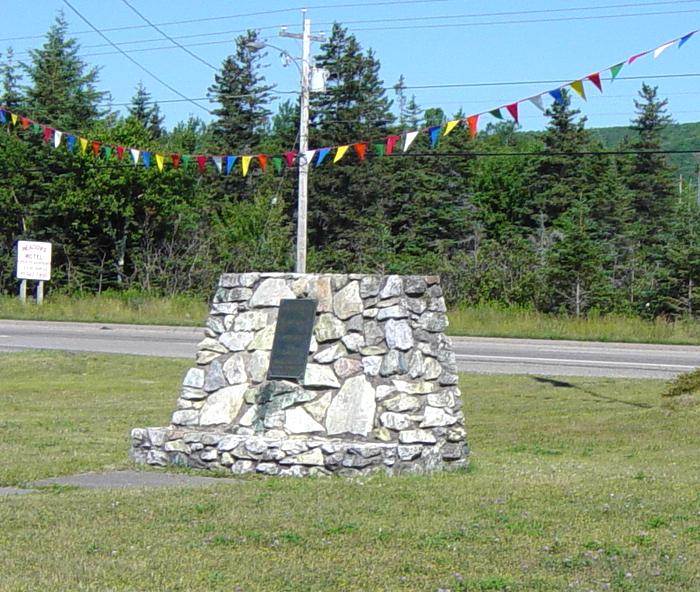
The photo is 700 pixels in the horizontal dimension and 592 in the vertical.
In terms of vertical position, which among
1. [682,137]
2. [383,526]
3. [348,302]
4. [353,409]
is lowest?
[383,526]

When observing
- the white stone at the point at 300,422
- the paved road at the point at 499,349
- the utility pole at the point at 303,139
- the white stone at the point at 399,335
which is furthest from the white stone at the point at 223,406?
the utility pole at the point at 303,139

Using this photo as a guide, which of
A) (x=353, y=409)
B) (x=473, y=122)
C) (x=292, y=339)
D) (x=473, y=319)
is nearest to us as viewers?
(x=353, y=409)

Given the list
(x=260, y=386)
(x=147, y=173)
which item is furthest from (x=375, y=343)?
(x=147, y=173)

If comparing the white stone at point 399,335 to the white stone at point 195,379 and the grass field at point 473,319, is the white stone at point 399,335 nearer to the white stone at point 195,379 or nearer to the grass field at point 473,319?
the white stone at point 195,379

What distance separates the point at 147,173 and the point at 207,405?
110 feet

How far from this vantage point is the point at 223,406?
10.5 meters

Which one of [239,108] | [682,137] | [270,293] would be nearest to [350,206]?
[239,108]

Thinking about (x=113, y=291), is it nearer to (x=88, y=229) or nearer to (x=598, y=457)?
(x=88, y=229)

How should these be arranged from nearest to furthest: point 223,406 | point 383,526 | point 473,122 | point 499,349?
point 383,526, point 223,406, point 473,122, point 499,349

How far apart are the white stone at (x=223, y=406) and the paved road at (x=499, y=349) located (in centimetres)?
993

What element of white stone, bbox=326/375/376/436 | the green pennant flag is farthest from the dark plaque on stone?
the green pennant flag

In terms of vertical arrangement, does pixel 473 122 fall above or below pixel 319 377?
above

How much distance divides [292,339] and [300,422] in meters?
0.71

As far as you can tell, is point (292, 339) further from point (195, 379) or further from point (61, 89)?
point (61, 89)
